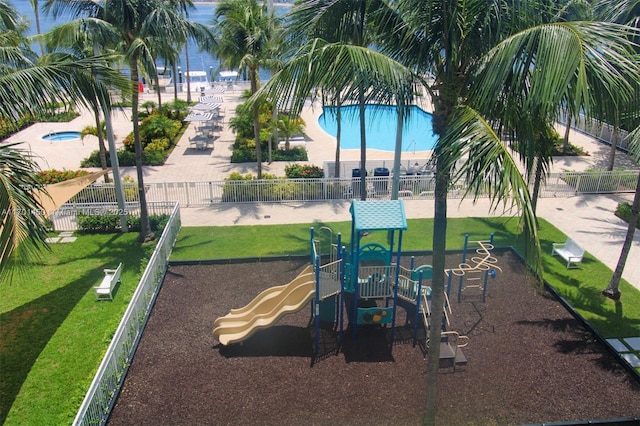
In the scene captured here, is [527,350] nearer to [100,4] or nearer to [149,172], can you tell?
[100,4]

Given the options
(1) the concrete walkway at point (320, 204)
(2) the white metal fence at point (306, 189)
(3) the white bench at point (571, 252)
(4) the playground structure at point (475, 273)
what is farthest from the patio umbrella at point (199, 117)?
(3) the white bench at point (571, 252)

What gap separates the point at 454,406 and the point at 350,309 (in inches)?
154

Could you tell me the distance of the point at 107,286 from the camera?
13.6 metres

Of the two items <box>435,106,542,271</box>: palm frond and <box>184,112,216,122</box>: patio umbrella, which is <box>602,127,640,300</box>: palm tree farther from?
<box>184,112,216,122</box>: patio umbrella

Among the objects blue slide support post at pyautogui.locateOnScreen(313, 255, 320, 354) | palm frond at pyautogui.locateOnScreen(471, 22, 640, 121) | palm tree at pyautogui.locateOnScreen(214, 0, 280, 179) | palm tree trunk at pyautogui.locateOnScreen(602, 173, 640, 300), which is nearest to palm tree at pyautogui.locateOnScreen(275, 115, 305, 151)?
palm tree at pyautogui.locateOnScreen(214, 0, 280, 179)

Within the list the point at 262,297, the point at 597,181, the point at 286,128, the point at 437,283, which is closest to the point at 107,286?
the point at 262,297

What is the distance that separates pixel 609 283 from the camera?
1426 centimetres

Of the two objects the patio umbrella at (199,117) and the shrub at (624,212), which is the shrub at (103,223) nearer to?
the patio umbrella at (199,117)

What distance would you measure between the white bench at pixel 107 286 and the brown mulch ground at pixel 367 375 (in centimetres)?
149

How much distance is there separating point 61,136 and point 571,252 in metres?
27.9

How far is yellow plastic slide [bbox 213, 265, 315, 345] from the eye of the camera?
11508mm

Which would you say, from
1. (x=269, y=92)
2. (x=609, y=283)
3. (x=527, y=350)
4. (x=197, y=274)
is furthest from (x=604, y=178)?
(x=269, y=92)

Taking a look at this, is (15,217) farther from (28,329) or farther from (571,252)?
(571,252)

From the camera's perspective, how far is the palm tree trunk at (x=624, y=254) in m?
12.9
